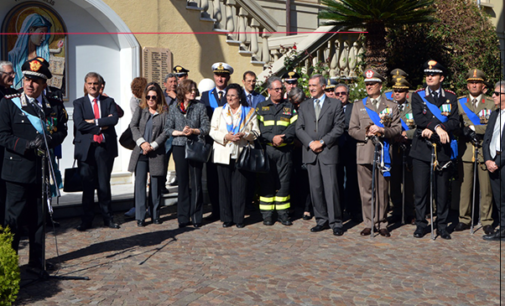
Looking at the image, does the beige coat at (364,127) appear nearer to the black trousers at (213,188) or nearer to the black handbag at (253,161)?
the black handbag at (253,161)

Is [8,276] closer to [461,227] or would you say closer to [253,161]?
[253,161]

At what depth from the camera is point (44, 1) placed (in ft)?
37.0

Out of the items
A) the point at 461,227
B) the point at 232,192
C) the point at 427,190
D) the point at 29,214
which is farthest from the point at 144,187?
the point at 461,227

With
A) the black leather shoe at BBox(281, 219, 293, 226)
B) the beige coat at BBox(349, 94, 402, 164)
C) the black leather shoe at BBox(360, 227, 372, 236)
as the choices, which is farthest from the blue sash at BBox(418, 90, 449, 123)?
the black leather shoe at BBox(281, 219, 293, 226)

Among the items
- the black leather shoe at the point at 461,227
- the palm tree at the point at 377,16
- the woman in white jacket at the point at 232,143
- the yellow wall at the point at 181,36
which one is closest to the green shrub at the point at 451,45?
the palm tree at the point at 377,16

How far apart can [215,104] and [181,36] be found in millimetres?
3776

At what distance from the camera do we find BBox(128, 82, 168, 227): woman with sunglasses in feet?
28.6

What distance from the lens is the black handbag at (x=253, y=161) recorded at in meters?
8.45

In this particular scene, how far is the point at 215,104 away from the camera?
9.23 metres

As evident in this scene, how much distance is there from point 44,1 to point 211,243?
6.35 meters

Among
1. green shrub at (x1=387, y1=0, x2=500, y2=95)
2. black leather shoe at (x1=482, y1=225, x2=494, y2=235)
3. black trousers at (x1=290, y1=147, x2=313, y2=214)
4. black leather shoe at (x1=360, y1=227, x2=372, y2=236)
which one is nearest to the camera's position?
black leather shoe at (x1=360, y1=227, x2=372, y2=236)

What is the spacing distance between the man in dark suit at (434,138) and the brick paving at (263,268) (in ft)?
1.33

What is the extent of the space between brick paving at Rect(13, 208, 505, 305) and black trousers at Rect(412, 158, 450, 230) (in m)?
0.30

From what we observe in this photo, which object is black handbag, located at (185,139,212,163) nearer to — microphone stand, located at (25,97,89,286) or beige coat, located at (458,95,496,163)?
microphone stand, located at (25,97,89,286)
